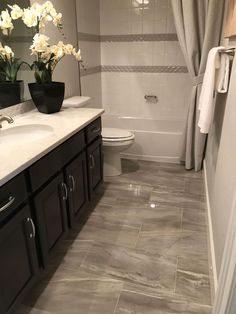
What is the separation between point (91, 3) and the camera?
296 cm

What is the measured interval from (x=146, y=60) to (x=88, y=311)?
2857 mm

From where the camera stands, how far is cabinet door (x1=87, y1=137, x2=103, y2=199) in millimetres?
2076

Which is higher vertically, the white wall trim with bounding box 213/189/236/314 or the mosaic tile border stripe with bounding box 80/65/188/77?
the mosaic tile border stripe with bounding box 80/65/188/77

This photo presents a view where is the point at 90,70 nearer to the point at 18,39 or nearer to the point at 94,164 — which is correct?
the point at 18,39

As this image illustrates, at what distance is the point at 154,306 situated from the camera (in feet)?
4.72

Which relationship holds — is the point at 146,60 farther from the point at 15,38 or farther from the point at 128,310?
the point at 128,310

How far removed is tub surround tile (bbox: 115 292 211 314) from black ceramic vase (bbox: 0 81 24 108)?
1.52m

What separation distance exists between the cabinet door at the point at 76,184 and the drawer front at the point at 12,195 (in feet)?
1.56

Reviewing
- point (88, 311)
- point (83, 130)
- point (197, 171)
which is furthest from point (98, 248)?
point (197, 171)

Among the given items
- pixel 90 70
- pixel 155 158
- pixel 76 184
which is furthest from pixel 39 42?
pixel 155 158

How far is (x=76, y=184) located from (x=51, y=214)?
0.37m

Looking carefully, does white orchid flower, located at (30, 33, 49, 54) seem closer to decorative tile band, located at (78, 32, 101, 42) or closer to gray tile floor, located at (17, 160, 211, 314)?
decorative tile band, located at (78, 32, 101, 42)

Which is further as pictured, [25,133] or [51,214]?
[25,133]

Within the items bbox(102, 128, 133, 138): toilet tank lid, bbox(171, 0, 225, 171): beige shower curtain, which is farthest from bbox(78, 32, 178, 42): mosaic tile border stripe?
bbox(102, 128, 133, 138): toilet tank lid
